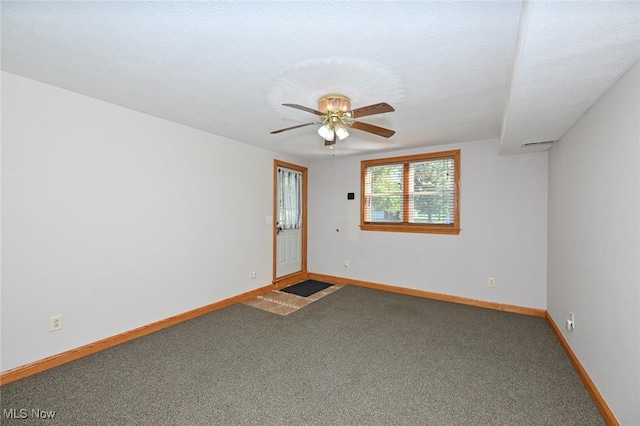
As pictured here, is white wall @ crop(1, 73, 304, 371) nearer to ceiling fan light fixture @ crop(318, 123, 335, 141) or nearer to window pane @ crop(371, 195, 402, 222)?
ceiling fan light fixture @ crop(318, 123, 335, 141)

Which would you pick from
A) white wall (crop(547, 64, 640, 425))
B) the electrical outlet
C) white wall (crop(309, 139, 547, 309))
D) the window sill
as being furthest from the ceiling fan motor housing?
the electrical outlet

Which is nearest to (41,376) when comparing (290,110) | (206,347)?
(206,347)

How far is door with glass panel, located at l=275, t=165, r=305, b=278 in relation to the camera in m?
5.15

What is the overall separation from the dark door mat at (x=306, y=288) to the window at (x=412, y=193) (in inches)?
50.2

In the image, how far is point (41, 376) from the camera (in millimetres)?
2283

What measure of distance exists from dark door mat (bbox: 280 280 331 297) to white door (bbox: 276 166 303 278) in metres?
0.36

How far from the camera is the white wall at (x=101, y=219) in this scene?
7.43 ft

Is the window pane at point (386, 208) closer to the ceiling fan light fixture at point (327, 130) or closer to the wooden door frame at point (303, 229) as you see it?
the wooden door frame at point (303, 229)

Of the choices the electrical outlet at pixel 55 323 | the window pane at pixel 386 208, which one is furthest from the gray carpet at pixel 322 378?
the window pane at pixel 386 208

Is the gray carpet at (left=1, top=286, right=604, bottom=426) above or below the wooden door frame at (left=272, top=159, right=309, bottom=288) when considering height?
below

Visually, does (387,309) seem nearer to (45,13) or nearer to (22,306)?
(22,306)

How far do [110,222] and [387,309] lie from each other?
340 centimetres

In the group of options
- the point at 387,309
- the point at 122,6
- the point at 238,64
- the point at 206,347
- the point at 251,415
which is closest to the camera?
the point at 122,6

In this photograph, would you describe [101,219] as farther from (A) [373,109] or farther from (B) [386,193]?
(B) [386,193]
